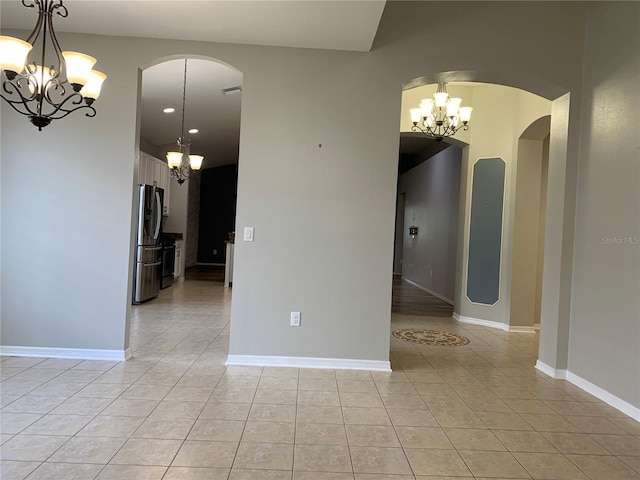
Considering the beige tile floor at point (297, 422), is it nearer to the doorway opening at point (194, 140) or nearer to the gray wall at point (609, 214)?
the gray wall at point (609, 214)

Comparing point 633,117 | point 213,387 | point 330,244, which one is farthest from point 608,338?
point 213,387

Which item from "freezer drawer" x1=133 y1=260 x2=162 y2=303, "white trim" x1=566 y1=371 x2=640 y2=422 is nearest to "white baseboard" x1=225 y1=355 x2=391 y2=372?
"white trim" x1=566 y1=371 x2=640 y2=422

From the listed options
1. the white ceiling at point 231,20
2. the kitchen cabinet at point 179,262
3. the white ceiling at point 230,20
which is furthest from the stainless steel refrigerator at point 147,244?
the white ceiling at point 231,20

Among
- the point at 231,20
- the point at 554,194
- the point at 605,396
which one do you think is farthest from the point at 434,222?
the point at 231,20

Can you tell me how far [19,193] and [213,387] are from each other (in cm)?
229

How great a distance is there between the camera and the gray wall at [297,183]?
3.44 metres

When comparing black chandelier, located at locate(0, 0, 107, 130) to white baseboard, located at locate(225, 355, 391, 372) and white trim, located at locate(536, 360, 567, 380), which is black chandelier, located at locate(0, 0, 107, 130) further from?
white trim, located at locate(536, 360, 567, 380)

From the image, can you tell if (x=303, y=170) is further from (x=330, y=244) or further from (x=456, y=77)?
(x=456, y=77)

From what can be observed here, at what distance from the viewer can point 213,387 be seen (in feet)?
9.78

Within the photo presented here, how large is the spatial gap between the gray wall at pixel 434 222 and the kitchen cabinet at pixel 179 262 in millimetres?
5260

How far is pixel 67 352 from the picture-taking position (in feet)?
11.4

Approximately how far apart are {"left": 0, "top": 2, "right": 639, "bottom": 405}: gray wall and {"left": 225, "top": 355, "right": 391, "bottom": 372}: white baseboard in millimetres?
63

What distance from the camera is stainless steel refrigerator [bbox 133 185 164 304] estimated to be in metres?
5.89

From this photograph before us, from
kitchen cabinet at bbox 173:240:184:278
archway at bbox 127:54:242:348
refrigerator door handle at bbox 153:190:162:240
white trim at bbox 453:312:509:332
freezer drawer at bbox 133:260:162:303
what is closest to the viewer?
archway at bbox 127:54:242:348
